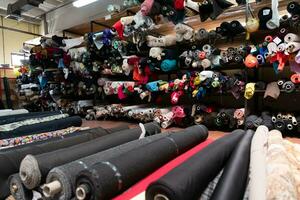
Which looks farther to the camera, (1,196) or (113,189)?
(1,196)

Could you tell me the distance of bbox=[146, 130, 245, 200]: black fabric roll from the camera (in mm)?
795

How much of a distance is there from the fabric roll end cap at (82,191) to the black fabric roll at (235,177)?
0.47 metres

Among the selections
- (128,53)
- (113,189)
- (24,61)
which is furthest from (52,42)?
(113,189)

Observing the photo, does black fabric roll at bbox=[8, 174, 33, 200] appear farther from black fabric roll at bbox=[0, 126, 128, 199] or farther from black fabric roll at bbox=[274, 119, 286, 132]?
black fabric roll at bbox=[274, 119, 286, 132]

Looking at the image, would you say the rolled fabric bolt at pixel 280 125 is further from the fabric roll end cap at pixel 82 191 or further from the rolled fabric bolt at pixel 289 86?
the fabric roll end cap at pixel 82 191

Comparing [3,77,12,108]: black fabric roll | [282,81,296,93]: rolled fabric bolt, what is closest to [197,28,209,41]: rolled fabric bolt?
[282,81,296,93]: rolled fabric bolt

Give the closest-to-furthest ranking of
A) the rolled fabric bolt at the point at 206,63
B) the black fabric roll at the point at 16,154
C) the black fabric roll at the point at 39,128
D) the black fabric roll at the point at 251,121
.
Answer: the black fabric roll at the point at 16,154
the black fabric roll at the point at 39,128
the black fabric roll at the point at 251,121
the rolled fabric bolt at the point at 206,63

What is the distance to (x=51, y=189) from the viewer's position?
931mm

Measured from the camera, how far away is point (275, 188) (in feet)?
3.03

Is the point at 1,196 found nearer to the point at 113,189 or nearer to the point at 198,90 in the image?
the point at 113,189

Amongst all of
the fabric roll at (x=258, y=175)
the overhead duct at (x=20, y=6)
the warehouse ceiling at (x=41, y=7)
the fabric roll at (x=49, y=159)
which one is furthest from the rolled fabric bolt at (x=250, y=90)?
the warehouse ceiling at (x=41, y=7)

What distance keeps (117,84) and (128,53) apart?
0.55m

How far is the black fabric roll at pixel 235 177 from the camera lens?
0.87 m

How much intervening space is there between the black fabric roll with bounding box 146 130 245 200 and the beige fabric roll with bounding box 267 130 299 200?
0.22 metres
